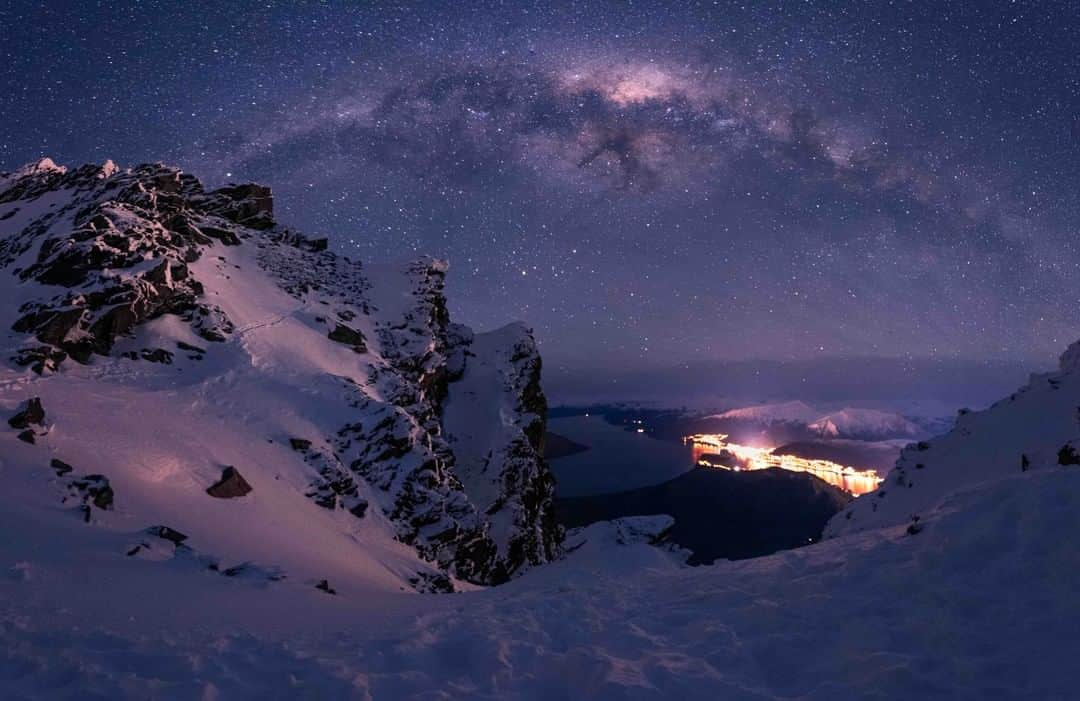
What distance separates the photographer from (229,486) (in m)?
17.8

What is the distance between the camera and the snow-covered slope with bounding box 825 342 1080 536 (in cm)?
2000

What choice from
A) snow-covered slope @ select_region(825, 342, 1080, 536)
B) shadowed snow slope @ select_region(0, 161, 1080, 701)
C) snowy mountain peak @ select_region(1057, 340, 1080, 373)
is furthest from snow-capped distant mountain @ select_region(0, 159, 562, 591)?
snowy mountain peak @ select_region(1057, 340, 1080, 373)

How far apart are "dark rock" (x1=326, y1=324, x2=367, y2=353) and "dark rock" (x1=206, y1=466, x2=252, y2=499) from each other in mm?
16472

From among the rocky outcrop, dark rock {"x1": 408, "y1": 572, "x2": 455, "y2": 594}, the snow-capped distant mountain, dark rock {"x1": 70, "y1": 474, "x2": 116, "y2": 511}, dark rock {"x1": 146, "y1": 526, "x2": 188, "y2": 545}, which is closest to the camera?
dark rock {"x1": 146, "y1": 526, "x2": 188, "y2": 545}

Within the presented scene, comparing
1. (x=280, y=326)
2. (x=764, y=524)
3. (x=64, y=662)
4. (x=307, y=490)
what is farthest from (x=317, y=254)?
(x=764, y=524)

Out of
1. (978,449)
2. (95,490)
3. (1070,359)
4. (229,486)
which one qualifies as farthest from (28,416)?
(1070,359)

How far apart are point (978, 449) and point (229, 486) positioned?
1196 inches

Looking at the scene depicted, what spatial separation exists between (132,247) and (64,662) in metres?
28.5

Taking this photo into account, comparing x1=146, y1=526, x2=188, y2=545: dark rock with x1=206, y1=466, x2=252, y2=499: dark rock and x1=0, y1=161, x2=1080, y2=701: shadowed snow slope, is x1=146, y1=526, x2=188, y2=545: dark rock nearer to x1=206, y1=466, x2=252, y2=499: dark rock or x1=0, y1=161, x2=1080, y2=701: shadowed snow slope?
x1=0, y1=161, x2=1080, y2=701: shadowed snow slope

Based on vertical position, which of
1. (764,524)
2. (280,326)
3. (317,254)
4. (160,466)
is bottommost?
(764,524)

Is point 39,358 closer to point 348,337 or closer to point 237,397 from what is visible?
point 237,397

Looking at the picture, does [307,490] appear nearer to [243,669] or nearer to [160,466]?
[160,466]

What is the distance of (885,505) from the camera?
2423 cm

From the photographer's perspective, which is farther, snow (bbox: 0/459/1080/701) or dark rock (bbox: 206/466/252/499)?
dark rock (bbox: 206/466/252/499)
